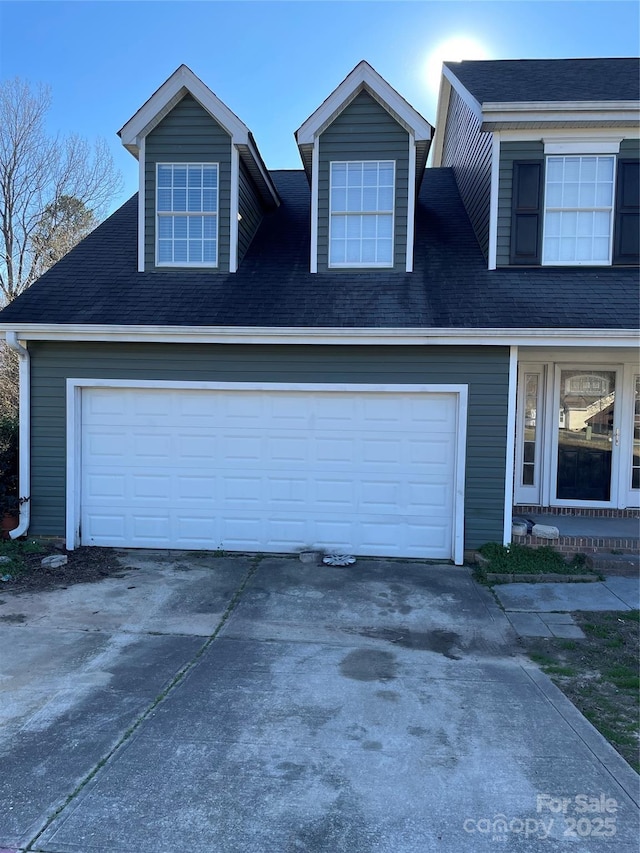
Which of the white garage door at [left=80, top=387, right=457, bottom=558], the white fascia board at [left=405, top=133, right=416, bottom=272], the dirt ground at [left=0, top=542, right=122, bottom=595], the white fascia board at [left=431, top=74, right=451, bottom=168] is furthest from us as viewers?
the white fascia board at [left=431, top=74, right=451, bottom=168]

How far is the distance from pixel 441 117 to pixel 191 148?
6.24m

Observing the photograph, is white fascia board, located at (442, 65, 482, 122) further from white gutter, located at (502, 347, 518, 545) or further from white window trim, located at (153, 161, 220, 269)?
white window trim, located at (153, 161, 220, 269)

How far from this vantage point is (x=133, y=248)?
881cm

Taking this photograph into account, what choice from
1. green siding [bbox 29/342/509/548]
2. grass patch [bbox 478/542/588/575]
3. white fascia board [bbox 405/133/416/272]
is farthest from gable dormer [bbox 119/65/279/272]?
grass patch [bbox 478/542/588/575]

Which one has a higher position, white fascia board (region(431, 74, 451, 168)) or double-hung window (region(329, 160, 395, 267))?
white fascia board (region(431, 74, 451, 168))

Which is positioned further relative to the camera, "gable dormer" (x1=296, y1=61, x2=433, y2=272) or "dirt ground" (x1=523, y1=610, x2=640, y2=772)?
"gable dormer" (x1=296, y1=61, x2=433, y2=272)

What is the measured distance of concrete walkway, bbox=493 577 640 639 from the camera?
543 cm

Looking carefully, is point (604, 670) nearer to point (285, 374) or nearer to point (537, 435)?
point (537, 435)

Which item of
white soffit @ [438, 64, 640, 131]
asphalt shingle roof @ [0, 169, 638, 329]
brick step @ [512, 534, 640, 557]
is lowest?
brick step @ [512, 534, 640, 557]

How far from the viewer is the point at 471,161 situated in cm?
953

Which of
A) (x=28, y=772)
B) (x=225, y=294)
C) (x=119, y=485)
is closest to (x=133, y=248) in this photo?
(x=225, y=294)

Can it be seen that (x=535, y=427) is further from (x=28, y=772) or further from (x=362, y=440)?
(x=28, y=772)

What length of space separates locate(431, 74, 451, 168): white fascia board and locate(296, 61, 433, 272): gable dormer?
9.84 ft

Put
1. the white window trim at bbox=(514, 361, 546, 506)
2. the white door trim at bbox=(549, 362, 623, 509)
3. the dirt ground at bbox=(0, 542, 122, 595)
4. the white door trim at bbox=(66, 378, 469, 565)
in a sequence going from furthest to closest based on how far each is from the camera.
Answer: the white window trim at bbox=(514, 361, 546, 506) < the white door trim at bbox=(549, 362, 623, 509) < the white door trim at bbox=(66, 378, 469, 565) < the dirt ground at bbox=(0, 542, 122, 595)
